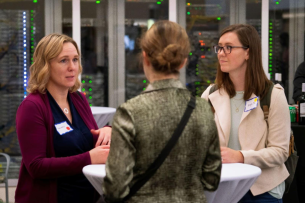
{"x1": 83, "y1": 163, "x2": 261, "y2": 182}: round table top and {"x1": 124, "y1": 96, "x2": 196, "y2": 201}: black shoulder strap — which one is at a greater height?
{"x1": 124, "y1": 96, "x2": 196, "y2": 201}: black shoulder strap

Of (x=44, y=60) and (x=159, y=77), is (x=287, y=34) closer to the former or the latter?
(x=44, y=60)

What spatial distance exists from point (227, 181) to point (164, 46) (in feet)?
2.21

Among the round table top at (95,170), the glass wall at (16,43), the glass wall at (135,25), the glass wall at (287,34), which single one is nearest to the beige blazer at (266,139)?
the round table top at (95,170)

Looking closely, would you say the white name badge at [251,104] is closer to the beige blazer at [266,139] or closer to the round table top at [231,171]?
the beige blazer at [266,139]

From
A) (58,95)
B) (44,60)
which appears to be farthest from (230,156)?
(44,60)

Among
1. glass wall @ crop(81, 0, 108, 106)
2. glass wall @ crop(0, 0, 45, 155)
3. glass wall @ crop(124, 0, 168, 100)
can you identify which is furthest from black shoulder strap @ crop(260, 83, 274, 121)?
glass wall @ crop(0, 0, 45, 155)

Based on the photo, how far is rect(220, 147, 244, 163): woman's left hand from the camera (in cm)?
220

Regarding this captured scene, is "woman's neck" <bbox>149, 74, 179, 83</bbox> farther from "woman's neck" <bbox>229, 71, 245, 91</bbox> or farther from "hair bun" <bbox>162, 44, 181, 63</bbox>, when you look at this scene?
"woman's neck" <bbox>229, 71, 245, 91</bbox>

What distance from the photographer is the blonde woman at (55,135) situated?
2.13m

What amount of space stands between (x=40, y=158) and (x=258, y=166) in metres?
1.01

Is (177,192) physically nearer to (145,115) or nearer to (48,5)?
(145,115)

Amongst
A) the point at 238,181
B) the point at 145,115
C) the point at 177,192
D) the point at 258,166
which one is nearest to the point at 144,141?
the point at 145,115

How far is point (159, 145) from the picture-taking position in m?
1.50

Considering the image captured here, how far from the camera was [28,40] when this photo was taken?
6.00 metres
